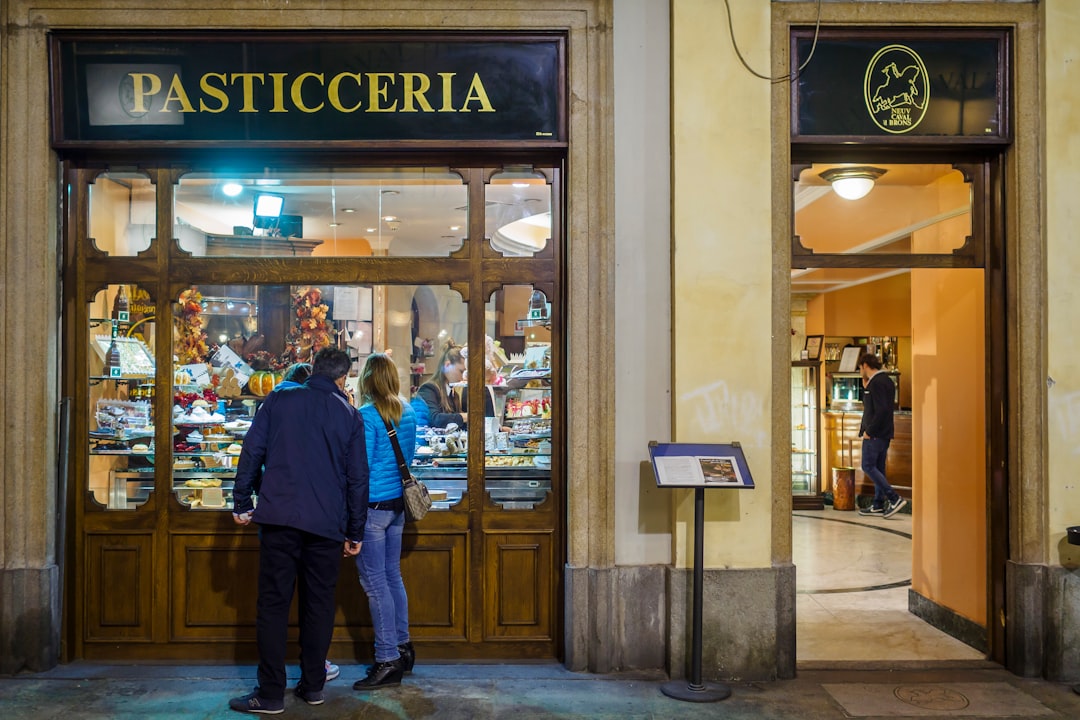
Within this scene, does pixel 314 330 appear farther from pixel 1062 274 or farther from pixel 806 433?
pixel 806 433

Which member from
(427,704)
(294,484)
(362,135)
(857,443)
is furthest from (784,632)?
(857,443)

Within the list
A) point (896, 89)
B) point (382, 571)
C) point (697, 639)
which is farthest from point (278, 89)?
point (697, 639)

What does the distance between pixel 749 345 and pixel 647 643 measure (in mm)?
1860

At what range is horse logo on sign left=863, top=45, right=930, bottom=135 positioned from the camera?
5.40m

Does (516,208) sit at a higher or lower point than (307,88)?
lower

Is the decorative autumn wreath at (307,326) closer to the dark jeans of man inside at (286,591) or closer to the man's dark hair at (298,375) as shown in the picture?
the man's dark hair at (298,375)

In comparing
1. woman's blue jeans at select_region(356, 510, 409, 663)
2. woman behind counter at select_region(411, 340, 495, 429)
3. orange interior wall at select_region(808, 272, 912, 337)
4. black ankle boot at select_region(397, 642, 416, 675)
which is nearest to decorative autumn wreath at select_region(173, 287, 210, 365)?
woman behind counter at select_region(411, 340, 495, 429)

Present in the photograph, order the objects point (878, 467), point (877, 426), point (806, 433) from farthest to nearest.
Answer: point (806, 433), point (878, 467), point (877, 426)

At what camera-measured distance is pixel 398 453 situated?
496 centimetres

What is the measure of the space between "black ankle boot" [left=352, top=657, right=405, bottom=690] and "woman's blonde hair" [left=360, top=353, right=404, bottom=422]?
1.38 metres

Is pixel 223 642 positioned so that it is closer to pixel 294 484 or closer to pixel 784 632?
pixel 294 484

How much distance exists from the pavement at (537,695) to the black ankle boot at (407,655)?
6 cm

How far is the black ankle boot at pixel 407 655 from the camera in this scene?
5125mm

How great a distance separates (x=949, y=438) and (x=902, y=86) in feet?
8.03
